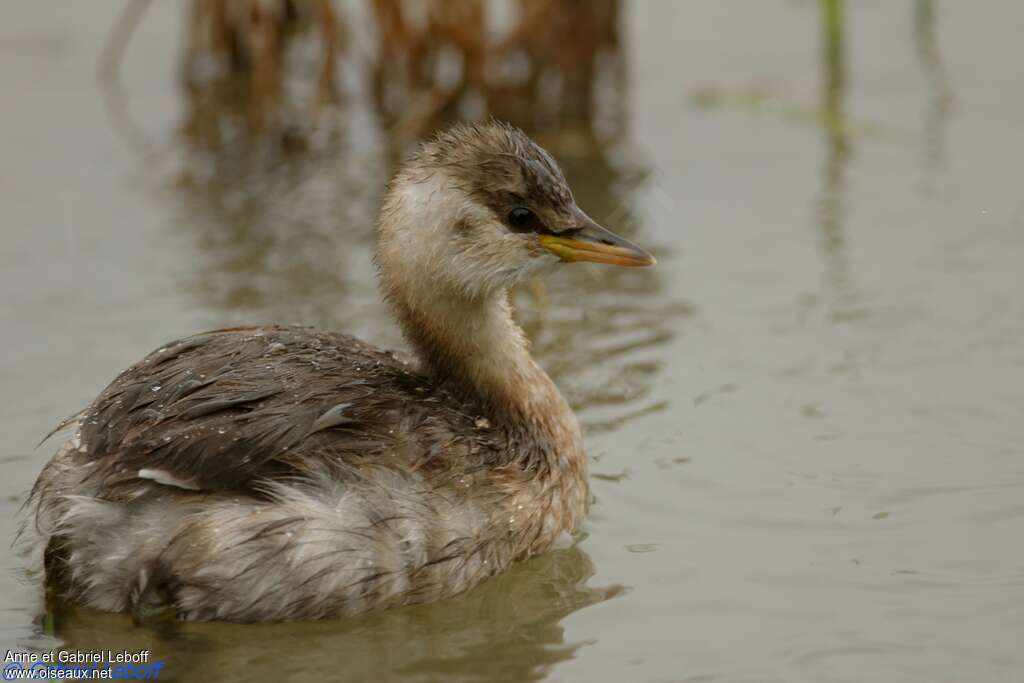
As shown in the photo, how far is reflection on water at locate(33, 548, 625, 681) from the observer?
498cm

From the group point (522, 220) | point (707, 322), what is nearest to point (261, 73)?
point (707, 322)

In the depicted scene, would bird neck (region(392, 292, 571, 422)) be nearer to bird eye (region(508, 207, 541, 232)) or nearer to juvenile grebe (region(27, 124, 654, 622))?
juvenile grebe (region(27, 124, 654, 622))

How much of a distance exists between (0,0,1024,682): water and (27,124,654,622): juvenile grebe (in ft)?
0.58

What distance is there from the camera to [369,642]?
5.13 m

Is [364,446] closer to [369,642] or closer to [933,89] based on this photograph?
[369,642]

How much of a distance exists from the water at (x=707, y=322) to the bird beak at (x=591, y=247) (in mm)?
888

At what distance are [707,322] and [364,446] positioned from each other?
114 inches

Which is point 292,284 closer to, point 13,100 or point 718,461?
point 718,461

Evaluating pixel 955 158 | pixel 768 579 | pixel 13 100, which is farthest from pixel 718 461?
pixel 13 100

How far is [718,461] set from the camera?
637cm

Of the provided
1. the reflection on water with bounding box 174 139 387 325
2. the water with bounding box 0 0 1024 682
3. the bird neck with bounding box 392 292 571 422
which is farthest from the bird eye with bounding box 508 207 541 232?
the reflection on water with bounding box 174 139 387 325

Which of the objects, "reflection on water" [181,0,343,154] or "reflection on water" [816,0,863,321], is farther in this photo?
"reflection on water" [181,0,343,154]

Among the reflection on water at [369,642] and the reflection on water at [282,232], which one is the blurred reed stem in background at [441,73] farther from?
the reflection on water at [369,642]

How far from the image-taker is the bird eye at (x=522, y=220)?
5.80 m
